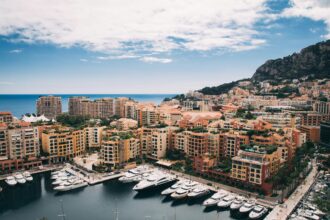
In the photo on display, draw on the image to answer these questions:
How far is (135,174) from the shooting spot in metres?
37.5

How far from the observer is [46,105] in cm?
8794

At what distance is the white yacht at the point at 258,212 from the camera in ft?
84.8

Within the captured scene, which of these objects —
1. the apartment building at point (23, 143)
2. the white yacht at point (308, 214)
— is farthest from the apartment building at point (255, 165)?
the apartment building at point (23, 143)

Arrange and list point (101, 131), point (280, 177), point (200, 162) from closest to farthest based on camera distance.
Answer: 1. point (280, 177)
2. point (200, 162)
3. point (101, 131)

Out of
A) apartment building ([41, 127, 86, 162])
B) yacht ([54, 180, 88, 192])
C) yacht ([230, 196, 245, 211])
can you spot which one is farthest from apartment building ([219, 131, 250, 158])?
apartment building ([41, 127, 86, 162])

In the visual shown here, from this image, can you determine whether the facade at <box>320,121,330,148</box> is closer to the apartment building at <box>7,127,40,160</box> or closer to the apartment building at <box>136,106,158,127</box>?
the apartment building at <box>136,106,158,127</box>

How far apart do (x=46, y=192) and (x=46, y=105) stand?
2352 inches

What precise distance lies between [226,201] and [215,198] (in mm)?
1264

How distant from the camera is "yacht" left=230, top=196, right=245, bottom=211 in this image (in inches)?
Answer: 1094

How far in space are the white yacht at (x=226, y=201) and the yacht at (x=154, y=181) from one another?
8536 millimetres

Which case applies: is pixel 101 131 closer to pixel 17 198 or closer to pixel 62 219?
pixel 17 198

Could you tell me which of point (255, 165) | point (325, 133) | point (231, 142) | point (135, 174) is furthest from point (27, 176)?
point (325, 133)

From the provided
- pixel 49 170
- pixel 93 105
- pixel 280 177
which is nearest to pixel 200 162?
pixel 280 177

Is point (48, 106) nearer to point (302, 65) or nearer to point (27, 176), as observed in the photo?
point (27, 176)
